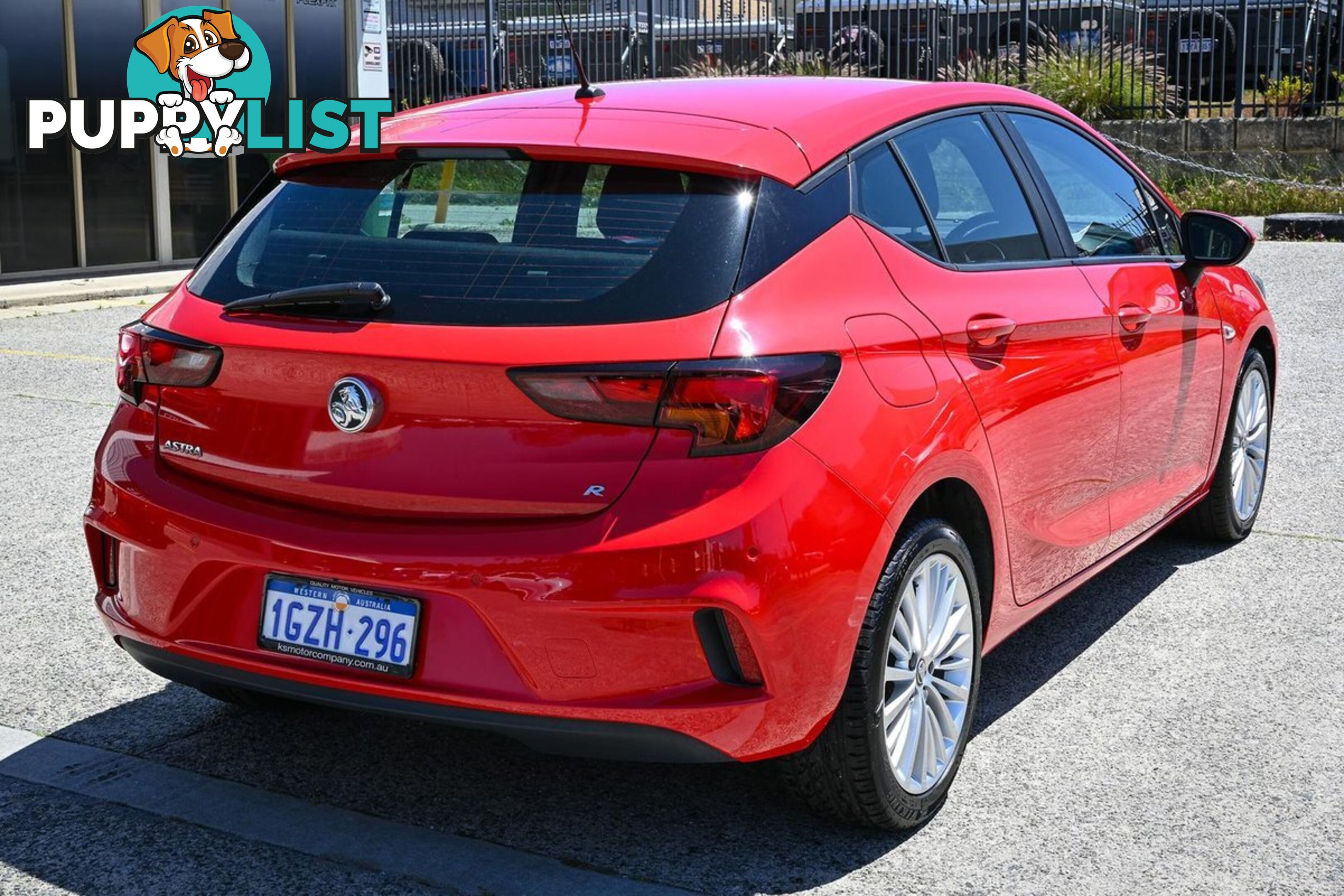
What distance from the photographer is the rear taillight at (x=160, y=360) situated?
11.4 feet

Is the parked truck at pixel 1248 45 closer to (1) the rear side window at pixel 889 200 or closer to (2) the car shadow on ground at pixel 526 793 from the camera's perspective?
(2) the car shadow on ground at pixel 526 793

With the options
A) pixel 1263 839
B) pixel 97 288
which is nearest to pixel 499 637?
pixel 1263 839

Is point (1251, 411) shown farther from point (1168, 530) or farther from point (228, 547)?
point (228, 547)

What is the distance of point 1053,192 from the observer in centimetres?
453

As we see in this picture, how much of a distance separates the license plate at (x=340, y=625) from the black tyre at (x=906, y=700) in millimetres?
855

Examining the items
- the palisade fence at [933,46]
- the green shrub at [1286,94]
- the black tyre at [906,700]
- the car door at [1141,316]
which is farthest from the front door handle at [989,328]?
the green shrub at [1286,94]

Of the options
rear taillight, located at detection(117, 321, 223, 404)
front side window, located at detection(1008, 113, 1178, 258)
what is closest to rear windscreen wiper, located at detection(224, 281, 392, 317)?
rear taillight, located at detection(117, 321, 223, 404)

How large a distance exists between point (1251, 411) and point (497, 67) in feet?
60.4

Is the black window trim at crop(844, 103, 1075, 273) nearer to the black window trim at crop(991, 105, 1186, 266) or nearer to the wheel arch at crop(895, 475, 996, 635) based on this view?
the black window trim at crop(991, 105, 1186, 266)

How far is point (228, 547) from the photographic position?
3.32 metres

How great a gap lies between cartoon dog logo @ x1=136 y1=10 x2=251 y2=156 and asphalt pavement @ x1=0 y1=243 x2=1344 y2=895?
12.6 meters

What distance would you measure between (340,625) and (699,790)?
1019mm

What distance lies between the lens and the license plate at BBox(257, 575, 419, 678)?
318 cm

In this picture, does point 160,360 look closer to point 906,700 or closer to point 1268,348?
point 906,700
